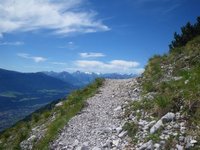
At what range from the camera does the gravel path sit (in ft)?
42.6

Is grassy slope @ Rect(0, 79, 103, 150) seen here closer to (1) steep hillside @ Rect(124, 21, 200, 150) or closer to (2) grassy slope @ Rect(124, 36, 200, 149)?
(1) steep hillside @ Rect(124, 21, 200, 150)

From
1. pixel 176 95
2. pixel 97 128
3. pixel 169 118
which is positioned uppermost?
pixel 176 95

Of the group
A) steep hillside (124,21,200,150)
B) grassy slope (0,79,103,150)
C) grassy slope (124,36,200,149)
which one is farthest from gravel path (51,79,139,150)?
grassy slope (124,36,200,149)

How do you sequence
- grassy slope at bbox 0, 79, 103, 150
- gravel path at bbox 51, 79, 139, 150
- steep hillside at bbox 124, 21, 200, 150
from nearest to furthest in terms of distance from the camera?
steep hillside at bbox 124, 21, 200, 150
gravel path at bbox 51, 79, 139, 150
grassy slope at bbox 0, 79, 103, 150

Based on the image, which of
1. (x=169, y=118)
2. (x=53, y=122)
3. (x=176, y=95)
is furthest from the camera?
(x=53, y=122)

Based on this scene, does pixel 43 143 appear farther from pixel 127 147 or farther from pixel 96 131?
pixel 127 147

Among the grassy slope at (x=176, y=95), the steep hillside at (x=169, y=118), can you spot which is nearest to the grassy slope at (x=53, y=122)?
the steep hillside at (x=169, y=118)

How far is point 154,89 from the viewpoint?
736 inches

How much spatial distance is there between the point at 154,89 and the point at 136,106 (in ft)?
10.3

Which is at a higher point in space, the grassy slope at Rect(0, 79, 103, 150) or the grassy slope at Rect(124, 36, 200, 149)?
the grassy slope at Rect(124, 36, 200, 149)

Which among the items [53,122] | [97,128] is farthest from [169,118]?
[53,122]

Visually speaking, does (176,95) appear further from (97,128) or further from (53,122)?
(53,122)

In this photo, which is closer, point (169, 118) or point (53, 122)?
point (169, 118)

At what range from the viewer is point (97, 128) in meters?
15.1
